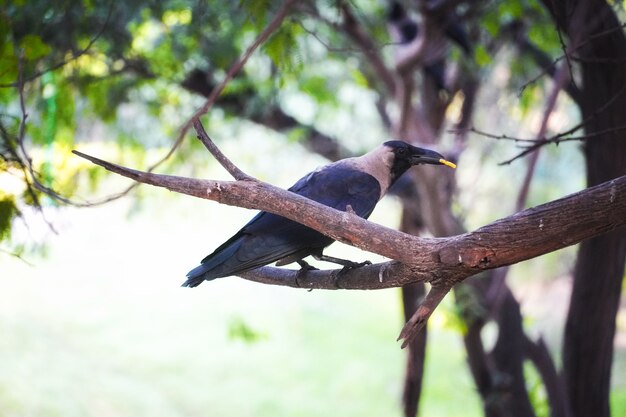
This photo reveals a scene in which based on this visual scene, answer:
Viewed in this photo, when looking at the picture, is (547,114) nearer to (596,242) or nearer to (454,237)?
(596,242)

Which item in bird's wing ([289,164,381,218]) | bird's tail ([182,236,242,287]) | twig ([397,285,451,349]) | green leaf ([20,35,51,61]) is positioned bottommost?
twig ([397,285,451,349])

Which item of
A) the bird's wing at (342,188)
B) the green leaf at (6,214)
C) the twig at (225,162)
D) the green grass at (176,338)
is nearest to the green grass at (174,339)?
the green grass at (176,338)

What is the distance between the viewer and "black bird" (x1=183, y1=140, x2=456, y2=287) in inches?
85.0

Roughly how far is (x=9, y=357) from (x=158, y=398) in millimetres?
1223

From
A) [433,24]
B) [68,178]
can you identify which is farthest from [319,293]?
[433,24]

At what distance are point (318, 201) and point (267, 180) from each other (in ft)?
11.8

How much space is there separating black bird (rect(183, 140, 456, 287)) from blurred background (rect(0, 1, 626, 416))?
1.80ft

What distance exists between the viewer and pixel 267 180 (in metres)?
6.02

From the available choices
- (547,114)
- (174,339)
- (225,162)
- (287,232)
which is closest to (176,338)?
(174,339)

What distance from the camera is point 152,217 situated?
661 centimetres

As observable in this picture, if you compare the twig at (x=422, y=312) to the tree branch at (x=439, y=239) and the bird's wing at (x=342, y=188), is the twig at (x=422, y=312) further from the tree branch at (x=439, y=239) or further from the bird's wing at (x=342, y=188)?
the bird's wing at (x=342, y=188)

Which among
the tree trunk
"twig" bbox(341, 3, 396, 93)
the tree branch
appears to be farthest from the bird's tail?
"twig" bbox(341, 3, 396, 93)

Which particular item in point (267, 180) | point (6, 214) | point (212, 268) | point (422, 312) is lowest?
point (422, 312)

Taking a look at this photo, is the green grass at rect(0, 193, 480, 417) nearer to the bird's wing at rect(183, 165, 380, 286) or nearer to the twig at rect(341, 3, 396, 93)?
the twig at rect(341, 3, 396, 93)
